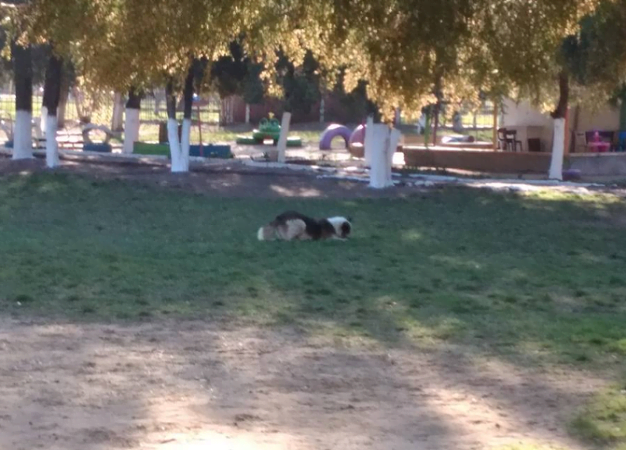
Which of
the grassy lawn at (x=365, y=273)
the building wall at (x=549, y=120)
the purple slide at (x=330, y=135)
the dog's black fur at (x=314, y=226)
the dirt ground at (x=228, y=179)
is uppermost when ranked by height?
the building wall at (x=549, y=120)

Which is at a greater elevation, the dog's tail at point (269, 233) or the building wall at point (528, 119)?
the building wall at point (528, 119)

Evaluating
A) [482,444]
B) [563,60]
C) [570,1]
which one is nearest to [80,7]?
[570,1]

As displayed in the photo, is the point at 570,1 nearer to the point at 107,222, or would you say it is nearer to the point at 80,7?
the point at 80,7

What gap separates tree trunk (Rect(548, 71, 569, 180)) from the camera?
22891mm

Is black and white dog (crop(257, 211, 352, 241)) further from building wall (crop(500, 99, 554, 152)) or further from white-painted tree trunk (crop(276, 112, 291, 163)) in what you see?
building wall (crop(500, 99, 554, 152))

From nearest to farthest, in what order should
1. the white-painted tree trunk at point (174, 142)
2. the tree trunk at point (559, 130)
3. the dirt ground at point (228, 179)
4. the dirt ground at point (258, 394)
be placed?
1. the dirt ground at point (258, 394)
2. the dirt ground at point (228, 179)
3. the tree trunk at point (559, 130)
4. the white-painted tree trunk at point (174, 142)

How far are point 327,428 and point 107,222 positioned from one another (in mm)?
10666

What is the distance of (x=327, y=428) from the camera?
589cm

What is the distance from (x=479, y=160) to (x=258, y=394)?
72.6 ft

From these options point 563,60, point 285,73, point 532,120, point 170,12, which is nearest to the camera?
point 170,12

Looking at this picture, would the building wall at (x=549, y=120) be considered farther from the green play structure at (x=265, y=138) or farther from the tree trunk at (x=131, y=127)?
the green play structure at (x=265, y=138)

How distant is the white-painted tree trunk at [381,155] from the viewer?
20750mm

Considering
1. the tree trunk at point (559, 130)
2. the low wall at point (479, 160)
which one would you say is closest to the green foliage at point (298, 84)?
the low wall at point (479, 160)

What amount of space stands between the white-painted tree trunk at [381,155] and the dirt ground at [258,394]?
41.8ft
